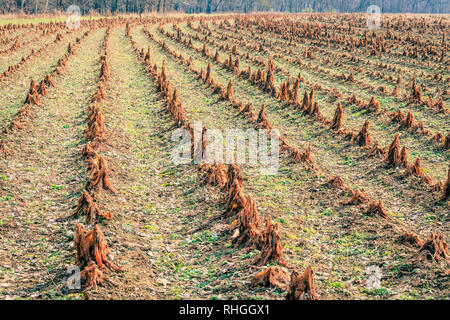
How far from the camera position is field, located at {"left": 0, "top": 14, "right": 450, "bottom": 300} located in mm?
7012

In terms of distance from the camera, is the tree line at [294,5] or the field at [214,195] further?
the tree line at [294,5]

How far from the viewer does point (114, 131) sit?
46.6ft


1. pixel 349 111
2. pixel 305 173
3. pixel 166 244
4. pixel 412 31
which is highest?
pixel 412 31

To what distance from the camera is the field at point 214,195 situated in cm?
701

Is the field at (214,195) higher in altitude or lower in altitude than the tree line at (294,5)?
lower

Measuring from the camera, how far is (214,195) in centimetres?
1027

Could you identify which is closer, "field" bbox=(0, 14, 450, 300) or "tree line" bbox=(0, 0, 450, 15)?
"field" bbox=(0, 14, 450, 300)

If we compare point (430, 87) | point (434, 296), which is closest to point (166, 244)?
point (434, 296)

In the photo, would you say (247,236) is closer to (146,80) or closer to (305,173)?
(305,173)

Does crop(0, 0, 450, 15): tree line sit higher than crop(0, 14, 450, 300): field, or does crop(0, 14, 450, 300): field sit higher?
crop(0, 0, 450, 15): tree line

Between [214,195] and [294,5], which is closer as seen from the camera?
[214,195]

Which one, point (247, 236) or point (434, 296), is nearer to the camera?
point (434, 296)

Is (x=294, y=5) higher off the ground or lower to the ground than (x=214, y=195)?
higher

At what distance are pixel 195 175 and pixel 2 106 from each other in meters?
9.84
